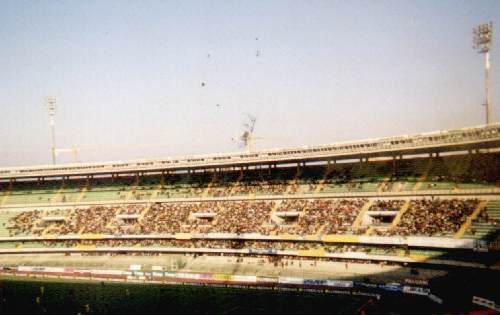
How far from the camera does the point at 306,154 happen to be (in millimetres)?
53719

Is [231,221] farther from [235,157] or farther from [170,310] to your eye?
[170,310]

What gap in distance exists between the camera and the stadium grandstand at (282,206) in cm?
4297

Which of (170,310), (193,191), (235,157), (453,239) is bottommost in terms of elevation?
(170,310)

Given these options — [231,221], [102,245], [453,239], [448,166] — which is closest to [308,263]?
[231,221]

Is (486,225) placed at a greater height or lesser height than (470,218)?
lesser

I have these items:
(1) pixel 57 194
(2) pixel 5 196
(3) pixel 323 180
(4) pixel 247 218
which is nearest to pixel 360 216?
(3) pixel 323 180

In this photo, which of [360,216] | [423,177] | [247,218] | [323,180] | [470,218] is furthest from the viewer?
[323,180]

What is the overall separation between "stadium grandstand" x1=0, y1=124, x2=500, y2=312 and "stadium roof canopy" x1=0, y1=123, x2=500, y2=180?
0.14 meters

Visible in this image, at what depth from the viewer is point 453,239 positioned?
3991 cm

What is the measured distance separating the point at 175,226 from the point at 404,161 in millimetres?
29268

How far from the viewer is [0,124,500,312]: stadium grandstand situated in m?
43.0

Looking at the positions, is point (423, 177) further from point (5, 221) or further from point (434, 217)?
point (5, 221)

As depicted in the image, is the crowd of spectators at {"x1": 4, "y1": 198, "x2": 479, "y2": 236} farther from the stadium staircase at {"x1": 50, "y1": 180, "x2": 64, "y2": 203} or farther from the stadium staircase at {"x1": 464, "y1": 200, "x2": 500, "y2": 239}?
the stadium staircase at {"x1": 50, "y1": 180, "x2": 64, "y2": 203}

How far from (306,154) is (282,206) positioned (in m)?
6.98
